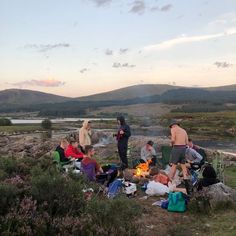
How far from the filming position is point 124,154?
13859 mm

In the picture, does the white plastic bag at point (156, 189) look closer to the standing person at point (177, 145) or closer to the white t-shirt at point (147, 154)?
the standing person at point (177, 145)

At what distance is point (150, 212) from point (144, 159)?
17.6 feet

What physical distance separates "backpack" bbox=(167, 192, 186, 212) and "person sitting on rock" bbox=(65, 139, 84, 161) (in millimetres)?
4403

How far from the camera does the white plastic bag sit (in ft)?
33.1

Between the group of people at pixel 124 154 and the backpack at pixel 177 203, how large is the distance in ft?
2.77

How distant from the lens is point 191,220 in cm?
812

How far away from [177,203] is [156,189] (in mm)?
1372

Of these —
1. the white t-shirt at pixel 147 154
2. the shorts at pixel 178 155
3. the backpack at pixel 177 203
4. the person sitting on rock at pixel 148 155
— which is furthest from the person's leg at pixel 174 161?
the white t-shirt at pixel 147 154

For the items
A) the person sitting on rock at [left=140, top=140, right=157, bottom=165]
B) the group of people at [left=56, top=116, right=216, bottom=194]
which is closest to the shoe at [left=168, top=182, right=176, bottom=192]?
the group of people at [left=56, top=116, right=216, bottom=194]

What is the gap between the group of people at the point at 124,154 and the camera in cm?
1005

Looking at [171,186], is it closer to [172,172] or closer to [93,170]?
[172,172]

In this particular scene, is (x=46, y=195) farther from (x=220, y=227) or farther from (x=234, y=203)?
(x=234, y=203)

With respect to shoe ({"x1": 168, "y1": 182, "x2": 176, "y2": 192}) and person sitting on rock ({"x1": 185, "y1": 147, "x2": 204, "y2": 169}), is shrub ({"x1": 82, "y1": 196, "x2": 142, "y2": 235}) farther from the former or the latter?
person sitting on rock ({"x1": 185, "y1": 147, "x2": 204, "y2": 169})

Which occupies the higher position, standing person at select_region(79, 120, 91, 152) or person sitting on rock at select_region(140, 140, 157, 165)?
standing person at select_region(79, 120, 91, 152)
